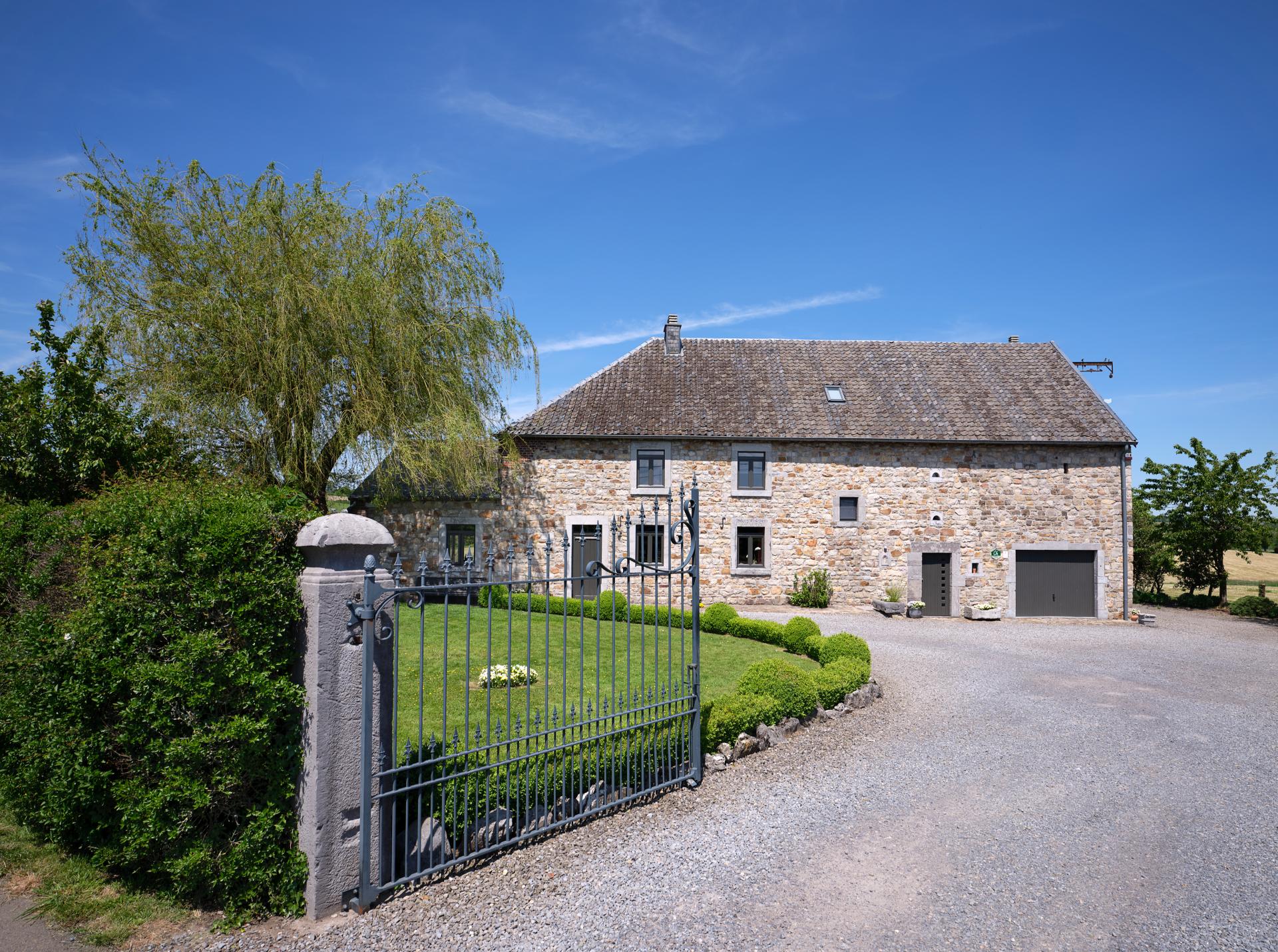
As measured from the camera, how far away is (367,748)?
168 inches

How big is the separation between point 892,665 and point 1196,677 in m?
5.00

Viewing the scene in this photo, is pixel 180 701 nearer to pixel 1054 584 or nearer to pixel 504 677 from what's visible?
pixel 504 677

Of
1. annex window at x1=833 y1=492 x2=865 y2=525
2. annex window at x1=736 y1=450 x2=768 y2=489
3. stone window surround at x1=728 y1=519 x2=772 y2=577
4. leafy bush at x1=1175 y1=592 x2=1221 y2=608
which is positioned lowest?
leafy bush at x1=1175 y1=592 x2=1221 y2=608

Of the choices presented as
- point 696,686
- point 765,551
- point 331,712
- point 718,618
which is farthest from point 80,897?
point 765,551

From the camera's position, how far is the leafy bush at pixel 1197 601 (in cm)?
2241

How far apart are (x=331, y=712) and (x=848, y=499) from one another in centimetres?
1733

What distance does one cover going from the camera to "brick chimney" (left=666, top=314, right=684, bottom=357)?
22094mm

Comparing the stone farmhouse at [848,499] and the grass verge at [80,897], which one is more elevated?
the stone farmhouse at [848,499]

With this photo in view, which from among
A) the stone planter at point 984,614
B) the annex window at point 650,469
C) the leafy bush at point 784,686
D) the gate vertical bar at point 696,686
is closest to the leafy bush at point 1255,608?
the stone planter at point 984,614

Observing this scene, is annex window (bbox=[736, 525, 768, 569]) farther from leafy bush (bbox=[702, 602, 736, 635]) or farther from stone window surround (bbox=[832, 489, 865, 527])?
leafy bush (bbox=[702, 602, 736, 635])

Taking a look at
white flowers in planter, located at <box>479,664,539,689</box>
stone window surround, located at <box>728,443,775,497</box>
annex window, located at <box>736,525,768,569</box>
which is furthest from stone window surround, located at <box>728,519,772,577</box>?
white flowers in planter, located at <box>479,664,539,689</box>

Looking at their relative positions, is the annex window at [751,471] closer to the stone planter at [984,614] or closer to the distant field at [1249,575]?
the stone planter at [984,614]

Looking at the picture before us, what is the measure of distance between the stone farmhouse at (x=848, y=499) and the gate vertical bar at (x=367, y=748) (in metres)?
14.7

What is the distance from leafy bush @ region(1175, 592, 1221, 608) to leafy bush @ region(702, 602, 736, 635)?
678 inches
